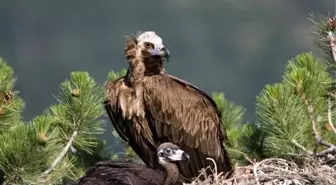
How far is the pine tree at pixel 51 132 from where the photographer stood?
6.72 meters

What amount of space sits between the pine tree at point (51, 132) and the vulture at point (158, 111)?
0.22m

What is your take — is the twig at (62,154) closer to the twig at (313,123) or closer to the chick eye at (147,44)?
the chick eye at (147,44)

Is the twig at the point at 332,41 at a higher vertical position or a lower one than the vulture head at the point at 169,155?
higher

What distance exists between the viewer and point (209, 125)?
7781 mm

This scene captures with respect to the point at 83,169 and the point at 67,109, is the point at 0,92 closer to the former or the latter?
the point at 67,109

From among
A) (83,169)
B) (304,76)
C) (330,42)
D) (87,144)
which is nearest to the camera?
(330,42)

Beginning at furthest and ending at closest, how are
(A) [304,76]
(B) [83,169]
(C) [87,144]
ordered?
(B) [83,169]
(C) [87,144]
(A) [304,76]

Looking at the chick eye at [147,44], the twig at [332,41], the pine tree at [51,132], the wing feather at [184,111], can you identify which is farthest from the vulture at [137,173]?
the twig at [332,41]

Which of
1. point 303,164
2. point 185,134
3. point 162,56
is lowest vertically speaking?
point 303,164

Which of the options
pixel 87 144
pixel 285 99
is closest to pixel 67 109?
pixel 87 144

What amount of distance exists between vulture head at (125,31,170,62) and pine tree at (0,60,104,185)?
445 mm

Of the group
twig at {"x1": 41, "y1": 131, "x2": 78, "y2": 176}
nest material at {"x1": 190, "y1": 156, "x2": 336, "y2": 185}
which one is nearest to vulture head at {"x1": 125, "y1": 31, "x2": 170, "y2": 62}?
twig at {"x1": 41, "y1": 131, "x2": 78, "y2": 176}

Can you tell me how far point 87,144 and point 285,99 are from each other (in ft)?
4.51

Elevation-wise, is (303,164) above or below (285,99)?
below
